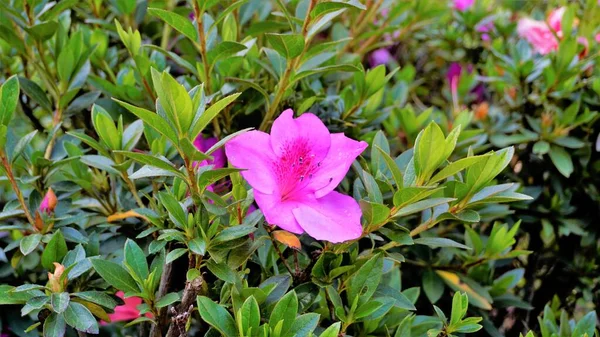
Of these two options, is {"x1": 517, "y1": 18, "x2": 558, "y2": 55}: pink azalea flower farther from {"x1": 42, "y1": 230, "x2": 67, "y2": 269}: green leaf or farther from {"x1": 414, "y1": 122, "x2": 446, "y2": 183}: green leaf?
{"x1": 42, "y1": 230, "x2": 67, "y2": 269}: green leaf

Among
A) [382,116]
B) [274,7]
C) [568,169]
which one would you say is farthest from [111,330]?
[568,169]

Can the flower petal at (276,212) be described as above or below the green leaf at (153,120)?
below

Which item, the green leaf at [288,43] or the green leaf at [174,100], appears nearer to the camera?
the green leaf at [174,100]

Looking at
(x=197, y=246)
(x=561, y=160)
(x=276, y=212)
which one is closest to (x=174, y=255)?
(x=197, y=246)

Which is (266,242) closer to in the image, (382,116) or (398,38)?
(382,116)

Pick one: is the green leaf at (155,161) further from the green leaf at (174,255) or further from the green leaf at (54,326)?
the green leaf at (54,326)

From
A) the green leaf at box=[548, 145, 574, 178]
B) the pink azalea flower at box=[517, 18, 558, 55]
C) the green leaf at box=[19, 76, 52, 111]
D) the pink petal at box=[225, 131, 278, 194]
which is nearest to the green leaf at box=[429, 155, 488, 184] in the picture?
the pink petal at box=[225, 131, 278, 194]

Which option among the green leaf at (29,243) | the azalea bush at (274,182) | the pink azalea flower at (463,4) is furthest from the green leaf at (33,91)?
the pink azalea flower at (463,4)
